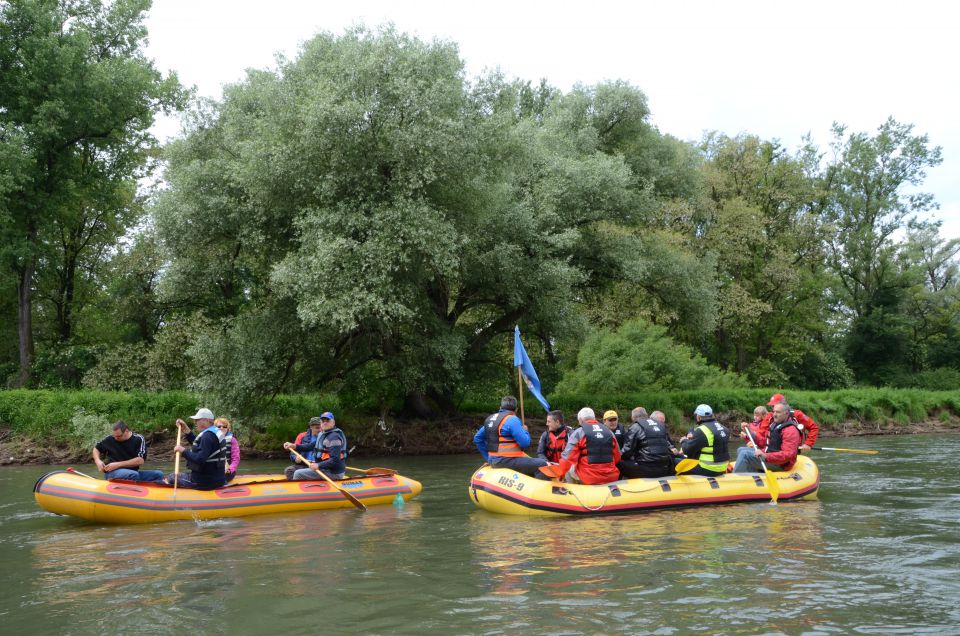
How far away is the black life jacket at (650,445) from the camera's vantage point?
12250mm

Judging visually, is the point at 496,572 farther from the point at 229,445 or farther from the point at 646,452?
the point at 229,445

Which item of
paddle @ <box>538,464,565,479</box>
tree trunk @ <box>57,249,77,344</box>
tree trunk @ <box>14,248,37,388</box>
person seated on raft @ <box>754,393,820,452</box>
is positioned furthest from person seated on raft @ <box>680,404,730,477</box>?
tree trunk @ <box>57,249,77,344</box>

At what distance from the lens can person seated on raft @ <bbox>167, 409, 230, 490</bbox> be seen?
38.3 ft

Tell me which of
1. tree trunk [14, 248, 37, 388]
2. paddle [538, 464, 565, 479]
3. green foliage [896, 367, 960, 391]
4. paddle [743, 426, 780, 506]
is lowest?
paddle [743, 426, 780, 506]

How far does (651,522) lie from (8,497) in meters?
12.1

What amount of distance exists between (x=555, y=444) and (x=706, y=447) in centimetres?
249

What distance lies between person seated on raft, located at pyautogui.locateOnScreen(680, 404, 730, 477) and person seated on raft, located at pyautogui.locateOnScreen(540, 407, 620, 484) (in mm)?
1570

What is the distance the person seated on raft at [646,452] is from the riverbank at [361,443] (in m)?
11.7

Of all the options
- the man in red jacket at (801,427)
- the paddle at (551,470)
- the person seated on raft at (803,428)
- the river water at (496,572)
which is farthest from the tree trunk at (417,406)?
the paddle at (551,470)

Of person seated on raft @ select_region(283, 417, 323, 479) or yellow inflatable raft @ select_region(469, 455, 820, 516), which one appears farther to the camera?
person seated on raft @ select_region(283, 417, 323, 479)

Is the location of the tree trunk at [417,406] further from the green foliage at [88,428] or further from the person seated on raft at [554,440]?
the person seated on raft at [554,440]

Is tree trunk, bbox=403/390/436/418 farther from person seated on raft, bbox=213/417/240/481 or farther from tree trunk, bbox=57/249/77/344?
tree trunk, bbox=57/249/77/344

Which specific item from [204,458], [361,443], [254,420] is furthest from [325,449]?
[361,443]

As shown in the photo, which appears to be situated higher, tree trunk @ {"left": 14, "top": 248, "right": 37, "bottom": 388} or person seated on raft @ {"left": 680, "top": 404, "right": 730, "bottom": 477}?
tree trunk @ {"left": 14, "top": 248, "right": 37, "bottom": 388}
